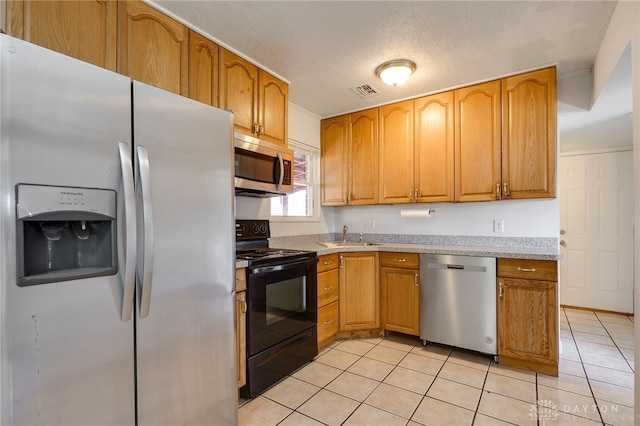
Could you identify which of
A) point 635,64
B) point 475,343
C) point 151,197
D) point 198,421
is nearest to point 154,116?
point 151,197

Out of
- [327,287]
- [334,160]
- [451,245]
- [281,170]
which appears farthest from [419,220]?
[281,170]

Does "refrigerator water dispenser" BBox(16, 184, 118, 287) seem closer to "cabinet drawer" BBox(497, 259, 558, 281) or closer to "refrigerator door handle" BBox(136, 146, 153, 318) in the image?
"refrigerator door handle" BBox(136, 146, 153, 318)

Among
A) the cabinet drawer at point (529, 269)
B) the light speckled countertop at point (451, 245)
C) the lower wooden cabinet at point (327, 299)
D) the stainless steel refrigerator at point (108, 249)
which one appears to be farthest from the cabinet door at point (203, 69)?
the cabinet drawer at point (529, 269)

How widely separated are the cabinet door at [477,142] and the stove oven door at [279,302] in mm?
1599

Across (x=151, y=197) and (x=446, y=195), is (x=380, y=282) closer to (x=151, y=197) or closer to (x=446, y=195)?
(x=446, y=195)

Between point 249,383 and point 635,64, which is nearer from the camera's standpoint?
point 635,64

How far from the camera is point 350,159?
11.8ft

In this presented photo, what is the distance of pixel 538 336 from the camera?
7.67ft

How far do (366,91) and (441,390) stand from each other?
2586 millimetres

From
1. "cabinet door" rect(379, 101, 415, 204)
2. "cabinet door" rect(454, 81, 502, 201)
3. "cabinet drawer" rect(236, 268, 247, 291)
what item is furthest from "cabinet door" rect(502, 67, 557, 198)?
"cabinet drawer" rect(236, 268, 247, 291)

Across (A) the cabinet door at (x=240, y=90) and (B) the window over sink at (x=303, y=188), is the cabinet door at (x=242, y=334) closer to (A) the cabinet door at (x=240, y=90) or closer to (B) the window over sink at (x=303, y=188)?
(A) the cabinet door at (x=240, y=90)

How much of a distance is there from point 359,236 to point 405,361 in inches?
61.3

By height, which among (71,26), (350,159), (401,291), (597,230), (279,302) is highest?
(71,26)

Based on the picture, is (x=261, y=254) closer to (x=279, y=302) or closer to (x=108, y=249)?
(x=279, y=302)
